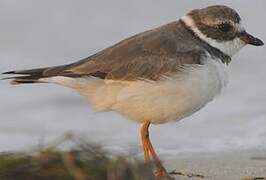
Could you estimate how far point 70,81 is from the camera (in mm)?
6512

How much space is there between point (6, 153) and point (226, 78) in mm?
3303

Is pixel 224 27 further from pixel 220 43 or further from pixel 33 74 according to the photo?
pixel 33 74

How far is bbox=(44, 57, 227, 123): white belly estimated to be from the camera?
6203 mm

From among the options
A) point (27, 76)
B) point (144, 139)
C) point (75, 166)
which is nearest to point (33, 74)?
point (27, 76)

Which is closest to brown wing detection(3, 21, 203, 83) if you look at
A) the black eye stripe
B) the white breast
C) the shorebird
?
the shorebird

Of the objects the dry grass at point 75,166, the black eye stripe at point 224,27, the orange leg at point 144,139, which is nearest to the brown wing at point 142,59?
the black eye stripe at point 224,27

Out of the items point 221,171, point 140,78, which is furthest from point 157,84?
point 221,171

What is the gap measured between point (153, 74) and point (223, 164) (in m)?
1.81

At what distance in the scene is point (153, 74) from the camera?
636 centimetres

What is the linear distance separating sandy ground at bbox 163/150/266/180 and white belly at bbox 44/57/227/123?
0.58 metres

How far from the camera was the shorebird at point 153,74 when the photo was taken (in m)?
6.23

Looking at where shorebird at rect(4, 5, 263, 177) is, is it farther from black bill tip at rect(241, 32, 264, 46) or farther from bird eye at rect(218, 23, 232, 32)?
black bill tip at rect(241, 32, 264, 46)

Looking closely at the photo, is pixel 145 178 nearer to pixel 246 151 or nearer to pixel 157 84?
pixel 157 84

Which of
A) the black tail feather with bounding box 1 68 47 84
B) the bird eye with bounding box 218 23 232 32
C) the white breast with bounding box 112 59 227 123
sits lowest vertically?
the white breast with bounding box 112 59 227 123
